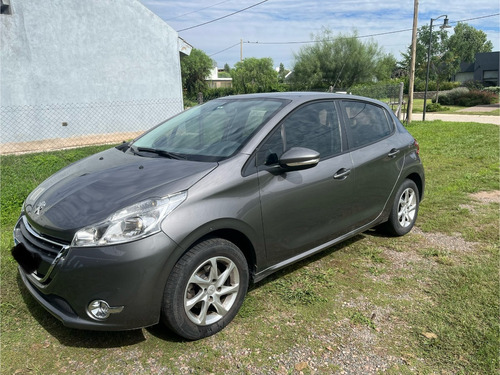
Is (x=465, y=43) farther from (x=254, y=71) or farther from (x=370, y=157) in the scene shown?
(x=370, y=157)

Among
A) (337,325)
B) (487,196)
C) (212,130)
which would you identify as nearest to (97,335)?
(337,325)

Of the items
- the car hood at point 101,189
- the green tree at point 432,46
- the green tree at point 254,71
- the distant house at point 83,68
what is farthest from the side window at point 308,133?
the green tree at point 254,71

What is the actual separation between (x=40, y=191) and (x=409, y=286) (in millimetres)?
3142

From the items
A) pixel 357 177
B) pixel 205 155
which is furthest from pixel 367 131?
pixel 205 155

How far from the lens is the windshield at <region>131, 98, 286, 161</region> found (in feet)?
10.0

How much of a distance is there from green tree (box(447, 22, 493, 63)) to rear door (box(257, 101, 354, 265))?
3619 cm

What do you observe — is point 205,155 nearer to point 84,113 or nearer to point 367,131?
point 367,131

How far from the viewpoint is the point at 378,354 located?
8.46 ft

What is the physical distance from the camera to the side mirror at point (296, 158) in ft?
9.61

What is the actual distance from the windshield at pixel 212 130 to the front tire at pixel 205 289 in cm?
71

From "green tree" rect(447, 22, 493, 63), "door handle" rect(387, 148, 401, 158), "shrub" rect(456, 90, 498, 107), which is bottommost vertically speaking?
"shrub" rect(456, 90, 498, 107)

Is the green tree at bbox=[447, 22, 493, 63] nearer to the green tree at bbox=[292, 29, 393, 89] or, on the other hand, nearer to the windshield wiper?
the green tree at bbox=[292, 29, 393, 89]

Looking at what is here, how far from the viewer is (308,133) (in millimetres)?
3363

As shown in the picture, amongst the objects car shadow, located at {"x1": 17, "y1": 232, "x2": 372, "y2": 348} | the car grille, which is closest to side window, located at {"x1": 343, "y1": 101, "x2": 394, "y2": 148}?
car shadow, located at {"x1": 17, "y1": 232, "x2": 372, "y2": 348}
